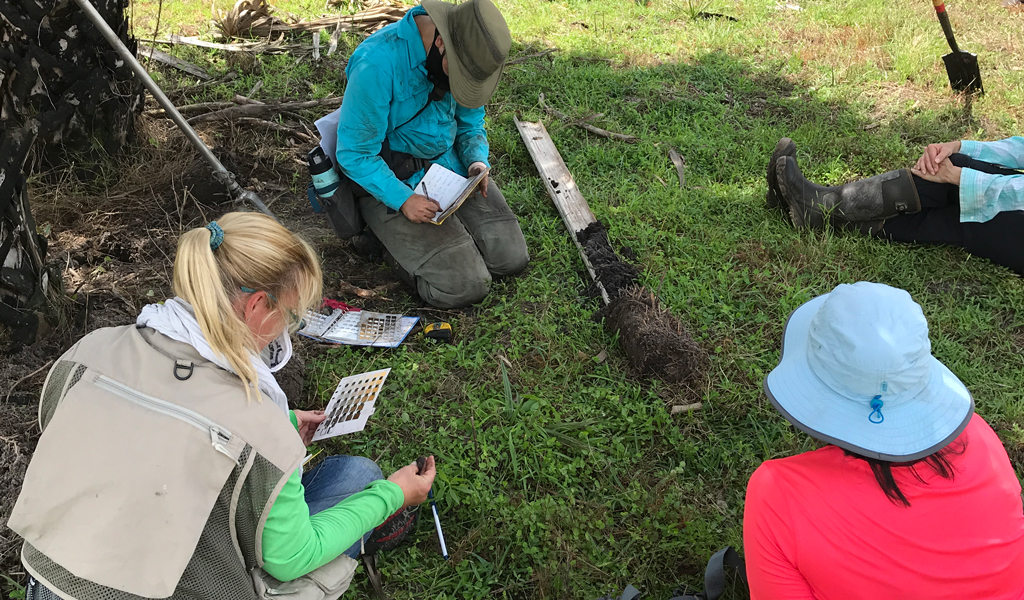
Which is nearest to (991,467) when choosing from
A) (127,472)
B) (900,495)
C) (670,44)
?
(900,495)

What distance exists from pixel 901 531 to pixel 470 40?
2668 millimetres

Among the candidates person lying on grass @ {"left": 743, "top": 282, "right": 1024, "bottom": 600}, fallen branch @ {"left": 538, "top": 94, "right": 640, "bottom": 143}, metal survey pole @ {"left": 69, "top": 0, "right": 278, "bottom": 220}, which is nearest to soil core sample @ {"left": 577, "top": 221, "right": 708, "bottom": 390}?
person lying on grass @ {"left": 743, "top": 282, "right": 1024, "bottom": 600}

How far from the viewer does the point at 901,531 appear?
1.53 m

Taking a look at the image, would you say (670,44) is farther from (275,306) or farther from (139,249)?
(275,306)

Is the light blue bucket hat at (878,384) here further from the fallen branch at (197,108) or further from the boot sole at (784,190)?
the fallen branch at (197,108)

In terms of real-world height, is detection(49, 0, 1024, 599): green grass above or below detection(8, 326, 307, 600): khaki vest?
below

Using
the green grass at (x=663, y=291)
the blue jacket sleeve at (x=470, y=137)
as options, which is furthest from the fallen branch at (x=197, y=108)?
the blue jacket sleeve at (x=470, y=137)

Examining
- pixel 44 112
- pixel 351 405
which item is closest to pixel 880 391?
pixel 351 405

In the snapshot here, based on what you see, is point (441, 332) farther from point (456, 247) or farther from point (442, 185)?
point (442, 185)

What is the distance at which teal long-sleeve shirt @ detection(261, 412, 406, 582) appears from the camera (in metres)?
1.59

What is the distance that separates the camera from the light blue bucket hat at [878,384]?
146 cm

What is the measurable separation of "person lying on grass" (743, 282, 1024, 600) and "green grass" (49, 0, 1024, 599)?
914 mm

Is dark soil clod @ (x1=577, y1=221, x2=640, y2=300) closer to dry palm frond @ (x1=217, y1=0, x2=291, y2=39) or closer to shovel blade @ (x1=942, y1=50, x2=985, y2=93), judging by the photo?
shovel blade @ (x1=942, y1=50, x2=985, y2=93)

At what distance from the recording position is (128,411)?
146cm
